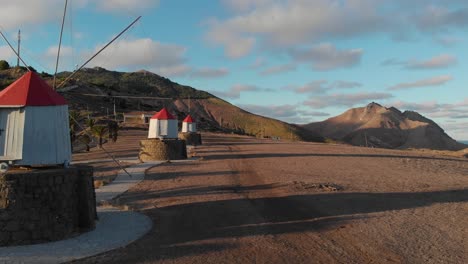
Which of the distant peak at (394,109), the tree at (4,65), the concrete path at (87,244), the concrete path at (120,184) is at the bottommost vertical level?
the concrete path at (87,244)

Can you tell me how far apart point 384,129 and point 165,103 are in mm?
50958

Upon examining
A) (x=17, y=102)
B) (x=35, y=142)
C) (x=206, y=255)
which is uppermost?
(x=17, y=102)

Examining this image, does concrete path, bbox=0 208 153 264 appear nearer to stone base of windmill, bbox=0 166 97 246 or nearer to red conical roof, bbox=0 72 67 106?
stone base of windmill, bbox=0 166 97 246

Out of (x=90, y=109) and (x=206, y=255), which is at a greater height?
(x=90, y=109)

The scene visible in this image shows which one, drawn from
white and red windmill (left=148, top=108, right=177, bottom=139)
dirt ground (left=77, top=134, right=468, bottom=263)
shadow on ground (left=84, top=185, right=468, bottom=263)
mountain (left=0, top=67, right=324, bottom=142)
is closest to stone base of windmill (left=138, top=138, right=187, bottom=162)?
white and red windmill (left=148, top=108, right=177, bottom=139)

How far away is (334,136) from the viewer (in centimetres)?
12312

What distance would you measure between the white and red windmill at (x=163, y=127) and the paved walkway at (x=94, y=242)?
19946mm

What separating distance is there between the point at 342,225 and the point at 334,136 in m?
113

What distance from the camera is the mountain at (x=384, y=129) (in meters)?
102

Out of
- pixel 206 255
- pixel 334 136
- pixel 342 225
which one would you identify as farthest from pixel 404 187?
pixel 334 136

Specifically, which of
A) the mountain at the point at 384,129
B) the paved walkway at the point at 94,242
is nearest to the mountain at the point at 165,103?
the mountain at the point at 384,129

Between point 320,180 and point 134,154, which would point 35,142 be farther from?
point 134,154

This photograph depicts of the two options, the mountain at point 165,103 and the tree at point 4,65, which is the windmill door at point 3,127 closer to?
the mountain at point 165,103

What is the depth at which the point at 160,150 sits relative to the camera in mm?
32781
